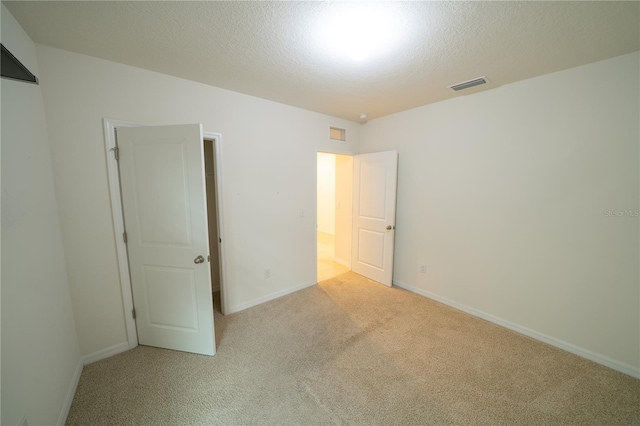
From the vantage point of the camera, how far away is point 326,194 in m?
7.05

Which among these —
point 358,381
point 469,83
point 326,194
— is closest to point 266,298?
point 358,381

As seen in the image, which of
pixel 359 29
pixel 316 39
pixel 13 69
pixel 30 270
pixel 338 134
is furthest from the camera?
pixel 338 134

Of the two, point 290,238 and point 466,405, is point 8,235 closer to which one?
point 290,238

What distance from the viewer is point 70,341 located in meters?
1.75

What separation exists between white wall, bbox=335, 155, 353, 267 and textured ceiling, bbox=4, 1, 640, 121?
5.95 ft

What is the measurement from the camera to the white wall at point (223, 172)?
178 cm

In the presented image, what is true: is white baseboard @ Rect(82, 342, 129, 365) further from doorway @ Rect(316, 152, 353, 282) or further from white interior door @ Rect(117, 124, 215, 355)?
doorway @ Rect(316, 152, 353, 282)

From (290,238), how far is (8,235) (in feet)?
7.64

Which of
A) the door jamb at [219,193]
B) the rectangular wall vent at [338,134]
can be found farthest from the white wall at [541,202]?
the door jamb at [219,193]

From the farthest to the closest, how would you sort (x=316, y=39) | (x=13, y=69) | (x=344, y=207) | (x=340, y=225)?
(x=340, y=225)
(x=344, y=207)
(x=316, y=39)
(x=13, y=69)

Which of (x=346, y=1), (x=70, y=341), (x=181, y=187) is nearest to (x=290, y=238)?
(x=181, y=187)

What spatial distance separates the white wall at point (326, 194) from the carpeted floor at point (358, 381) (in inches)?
179

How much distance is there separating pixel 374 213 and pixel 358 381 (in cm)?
225

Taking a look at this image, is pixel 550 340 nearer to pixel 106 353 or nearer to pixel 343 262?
pixel 343 262
